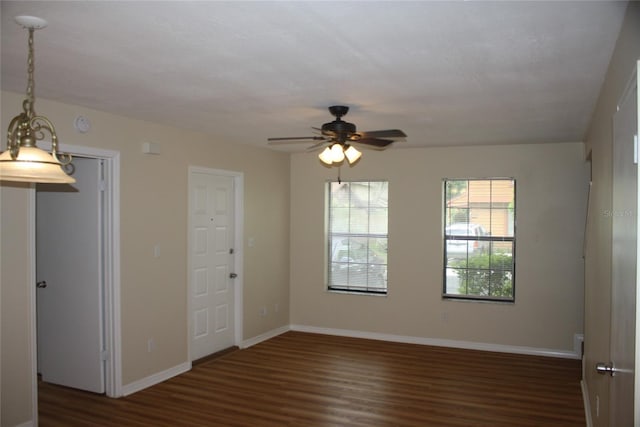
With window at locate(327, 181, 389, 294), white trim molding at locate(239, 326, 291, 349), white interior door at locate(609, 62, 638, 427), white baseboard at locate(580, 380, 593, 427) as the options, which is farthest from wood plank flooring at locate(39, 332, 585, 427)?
white interior door at locate(609, 62, 638, 427)

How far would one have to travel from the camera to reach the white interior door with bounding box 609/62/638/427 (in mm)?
1632

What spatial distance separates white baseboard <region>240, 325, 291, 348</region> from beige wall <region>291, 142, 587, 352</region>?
242 mm

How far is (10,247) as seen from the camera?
3.47 metres

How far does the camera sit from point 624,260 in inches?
73.0

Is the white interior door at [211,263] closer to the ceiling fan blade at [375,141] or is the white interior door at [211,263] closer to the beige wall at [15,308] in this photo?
the beige wall at [15,308]

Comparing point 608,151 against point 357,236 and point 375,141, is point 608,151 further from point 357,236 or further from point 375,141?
point 357,236

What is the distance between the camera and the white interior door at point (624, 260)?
64.3 inches

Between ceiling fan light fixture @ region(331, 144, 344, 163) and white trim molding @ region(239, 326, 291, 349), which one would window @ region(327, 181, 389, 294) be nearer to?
white trim molding @ region(239, 326, 291, 349)

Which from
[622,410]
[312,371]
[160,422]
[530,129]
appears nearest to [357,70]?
[622,410]

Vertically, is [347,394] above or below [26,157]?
below

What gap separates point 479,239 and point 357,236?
62.4 inches

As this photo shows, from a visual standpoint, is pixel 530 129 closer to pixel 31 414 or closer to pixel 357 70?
pixel 357 70

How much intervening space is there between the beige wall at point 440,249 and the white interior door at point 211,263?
1353mm

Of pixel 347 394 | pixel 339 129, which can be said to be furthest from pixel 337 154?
pixel 347 394
